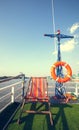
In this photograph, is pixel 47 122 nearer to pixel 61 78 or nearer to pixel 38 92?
pixel 38 92

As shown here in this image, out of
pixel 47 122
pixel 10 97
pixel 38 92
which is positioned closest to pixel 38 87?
pixel 38 92

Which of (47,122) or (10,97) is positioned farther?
(10,97)

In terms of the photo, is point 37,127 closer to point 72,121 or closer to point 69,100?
point 72,121

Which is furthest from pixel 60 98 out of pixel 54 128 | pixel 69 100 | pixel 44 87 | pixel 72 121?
pixel 54 128

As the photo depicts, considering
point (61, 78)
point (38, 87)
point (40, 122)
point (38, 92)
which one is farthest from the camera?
point (61, 78)

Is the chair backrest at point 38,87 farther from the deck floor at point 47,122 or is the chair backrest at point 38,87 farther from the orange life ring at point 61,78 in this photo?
the orange life ring at point 61,78

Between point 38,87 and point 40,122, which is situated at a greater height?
point 38,87

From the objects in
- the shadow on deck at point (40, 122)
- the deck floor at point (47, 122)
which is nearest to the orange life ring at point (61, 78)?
the deck floor at point (47, 122)

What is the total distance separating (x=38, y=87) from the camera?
19.7 ft

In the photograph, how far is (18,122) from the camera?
412cm

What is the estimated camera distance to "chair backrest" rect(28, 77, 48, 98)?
559cm

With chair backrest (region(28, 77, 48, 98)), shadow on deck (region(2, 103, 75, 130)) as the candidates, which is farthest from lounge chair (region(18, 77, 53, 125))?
shadow on deck (region(2, 103, 75, 130))

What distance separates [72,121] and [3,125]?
1.85 m

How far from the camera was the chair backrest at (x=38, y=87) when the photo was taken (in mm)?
5594
